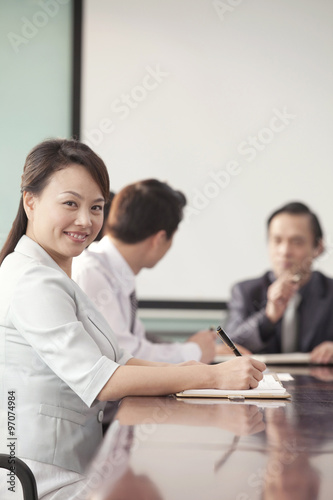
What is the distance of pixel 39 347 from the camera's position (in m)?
1.30

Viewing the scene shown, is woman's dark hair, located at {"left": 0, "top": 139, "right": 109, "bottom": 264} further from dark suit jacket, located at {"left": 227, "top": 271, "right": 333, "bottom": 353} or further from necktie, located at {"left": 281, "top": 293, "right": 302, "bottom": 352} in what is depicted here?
necktie, located at {"left": 281, "top": 293, "right": 302, "bottom": 352}

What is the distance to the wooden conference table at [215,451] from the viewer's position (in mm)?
768

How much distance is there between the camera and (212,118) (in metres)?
3.92

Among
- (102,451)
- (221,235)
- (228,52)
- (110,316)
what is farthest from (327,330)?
(102,451)

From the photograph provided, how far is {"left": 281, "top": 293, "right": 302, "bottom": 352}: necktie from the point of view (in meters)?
3.33

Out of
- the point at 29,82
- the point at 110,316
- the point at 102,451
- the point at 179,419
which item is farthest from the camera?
the point at 29,82

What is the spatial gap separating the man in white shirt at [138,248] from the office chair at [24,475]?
3.64 feet

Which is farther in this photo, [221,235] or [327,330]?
[221,235]

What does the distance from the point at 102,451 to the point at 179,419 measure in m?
0.27

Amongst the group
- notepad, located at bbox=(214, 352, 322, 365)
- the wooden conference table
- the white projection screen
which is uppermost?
the white projection screen

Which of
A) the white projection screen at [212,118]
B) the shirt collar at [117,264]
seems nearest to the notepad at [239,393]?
the shirt collar at [117,264]

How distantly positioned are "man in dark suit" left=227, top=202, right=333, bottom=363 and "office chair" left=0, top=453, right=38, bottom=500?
2123 mm

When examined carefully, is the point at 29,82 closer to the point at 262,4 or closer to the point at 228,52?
the point at 228,52

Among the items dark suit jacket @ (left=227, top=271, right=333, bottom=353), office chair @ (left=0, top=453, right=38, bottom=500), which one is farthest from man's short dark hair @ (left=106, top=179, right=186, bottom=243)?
office chair @ (left=0, top=453, right=38, bottom=500)
